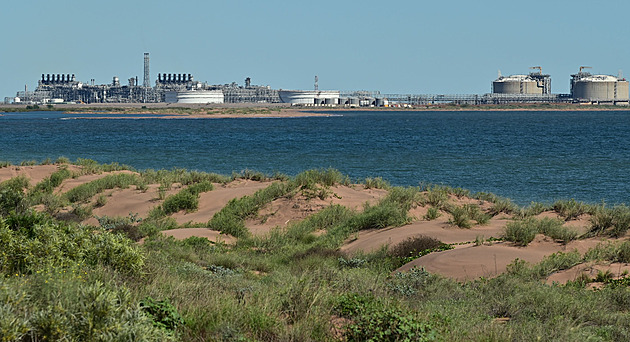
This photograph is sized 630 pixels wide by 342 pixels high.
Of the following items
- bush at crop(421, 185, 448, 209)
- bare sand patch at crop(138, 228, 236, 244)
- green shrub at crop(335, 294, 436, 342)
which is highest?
green shrub at crop(335, 294, 436, 342)

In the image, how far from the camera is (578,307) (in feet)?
27.3

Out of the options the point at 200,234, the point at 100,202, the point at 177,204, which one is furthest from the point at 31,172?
the point at 200,234

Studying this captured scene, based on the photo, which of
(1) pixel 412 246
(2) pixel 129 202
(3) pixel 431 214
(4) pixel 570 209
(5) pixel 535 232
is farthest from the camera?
(2) pixel 129 202

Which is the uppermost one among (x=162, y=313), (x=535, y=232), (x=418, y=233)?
(x=162, y=313)

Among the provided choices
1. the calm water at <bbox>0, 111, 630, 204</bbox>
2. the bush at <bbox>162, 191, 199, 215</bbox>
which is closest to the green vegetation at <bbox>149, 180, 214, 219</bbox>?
the bush at <bbox>162, 191, 199, 215</bbox>

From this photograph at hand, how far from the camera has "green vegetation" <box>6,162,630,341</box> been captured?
6.01m

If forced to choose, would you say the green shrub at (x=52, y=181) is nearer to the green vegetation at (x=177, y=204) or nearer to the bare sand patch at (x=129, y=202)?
the bare sand patch at (x=129, y=202)

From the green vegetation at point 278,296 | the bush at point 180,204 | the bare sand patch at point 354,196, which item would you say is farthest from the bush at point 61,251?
the bare sand patch at point 354,196

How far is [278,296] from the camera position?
25.8 ft

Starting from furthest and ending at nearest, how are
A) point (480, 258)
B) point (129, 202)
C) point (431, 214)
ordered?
point (129, 202)
point (431, 214)
point (480, 258)

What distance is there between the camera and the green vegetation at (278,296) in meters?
6.01

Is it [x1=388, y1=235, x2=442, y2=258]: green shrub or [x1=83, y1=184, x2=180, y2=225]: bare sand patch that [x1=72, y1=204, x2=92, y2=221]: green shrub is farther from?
[x1=388, y1=235, x2=442, y2=258]: green shrub

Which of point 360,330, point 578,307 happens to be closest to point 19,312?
point 360,330

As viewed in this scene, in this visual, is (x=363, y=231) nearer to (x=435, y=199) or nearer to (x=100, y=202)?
(x=435, y=199)
